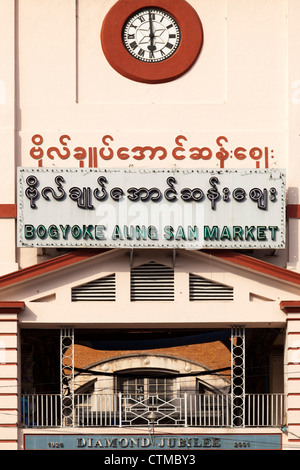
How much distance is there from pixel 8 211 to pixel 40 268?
2764mm

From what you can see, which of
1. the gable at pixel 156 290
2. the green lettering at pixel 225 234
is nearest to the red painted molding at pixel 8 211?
the gable at pixel 156 290

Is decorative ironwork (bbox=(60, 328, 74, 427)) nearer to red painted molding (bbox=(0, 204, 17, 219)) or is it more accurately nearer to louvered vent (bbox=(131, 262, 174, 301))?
louvered vent (bbox=(131, 262, 174, 301))

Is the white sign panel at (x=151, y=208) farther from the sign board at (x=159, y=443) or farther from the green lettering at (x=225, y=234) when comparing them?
the sign board at (x=159, y=443)

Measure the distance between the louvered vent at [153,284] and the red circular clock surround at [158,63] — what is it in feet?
23.1

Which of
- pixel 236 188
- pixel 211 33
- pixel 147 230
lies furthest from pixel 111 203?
pixel 211 33

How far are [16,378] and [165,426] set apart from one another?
17.3 ft

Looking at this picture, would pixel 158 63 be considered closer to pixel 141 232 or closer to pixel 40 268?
pixel 141 232

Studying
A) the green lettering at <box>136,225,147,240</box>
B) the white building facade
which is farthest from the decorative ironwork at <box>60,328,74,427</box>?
the green lettering at <box>136,225,147,240</box>

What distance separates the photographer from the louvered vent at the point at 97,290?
42.5 meters

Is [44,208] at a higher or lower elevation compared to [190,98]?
lower

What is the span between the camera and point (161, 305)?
42469 mm

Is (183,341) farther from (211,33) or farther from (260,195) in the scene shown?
(211,33)

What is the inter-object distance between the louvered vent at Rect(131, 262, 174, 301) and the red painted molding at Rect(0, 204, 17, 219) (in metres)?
4.64

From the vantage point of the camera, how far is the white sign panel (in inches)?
1662
